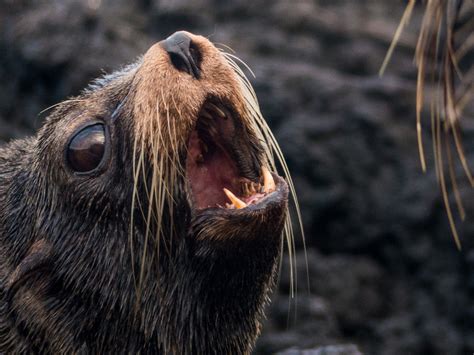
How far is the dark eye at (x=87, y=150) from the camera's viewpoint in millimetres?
4277

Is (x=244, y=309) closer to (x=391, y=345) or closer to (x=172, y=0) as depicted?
(x=391, y=345)

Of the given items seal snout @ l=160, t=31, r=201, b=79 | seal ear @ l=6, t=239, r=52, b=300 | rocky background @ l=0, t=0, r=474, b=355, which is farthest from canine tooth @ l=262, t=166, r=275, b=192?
rocky background @ l=0, t=0, r=474, b=355

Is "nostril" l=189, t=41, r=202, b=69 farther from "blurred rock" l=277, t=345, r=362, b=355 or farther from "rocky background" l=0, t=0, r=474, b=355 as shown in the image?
"rocky background" l=0, t=0, r=474, b=355

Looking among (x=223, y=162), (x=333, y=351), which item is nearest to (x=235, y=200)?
(x=223, y=162)

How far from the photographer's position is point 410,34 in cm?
984

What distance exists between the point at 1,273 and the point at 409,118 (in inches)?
212

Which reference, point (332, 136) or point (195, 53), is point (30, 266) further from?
point (332, 136)

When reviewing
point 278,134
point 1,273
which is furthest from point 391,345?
point 1,273

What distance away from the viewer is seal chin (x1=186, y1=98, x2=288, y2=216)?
14.3 feet

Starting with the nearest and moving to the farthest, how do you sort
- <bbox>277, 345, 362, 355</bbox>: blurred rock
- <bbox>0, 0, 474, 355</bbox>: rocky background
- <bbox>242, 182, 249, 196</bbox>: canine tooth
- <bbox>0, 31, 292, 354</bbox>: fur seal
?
<bbox>0, 31, 292, 354</bbox>: fur seal, <bbox>242, 182, 249, 196</bbox>: canine tooth, <bbox>277, 345, 362, 355</bbox>: blurred rock, <bbox>0, 0, 474, 355</bbox>: rocky background

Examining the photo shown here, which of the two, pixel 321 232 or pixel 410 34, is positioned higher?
pixel 410 34

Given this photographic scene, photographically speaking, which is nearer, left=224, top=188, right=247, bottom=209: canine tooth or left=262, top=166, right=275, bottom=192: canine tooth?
left=224, top=188, right=247, bottom=209: canine tooth

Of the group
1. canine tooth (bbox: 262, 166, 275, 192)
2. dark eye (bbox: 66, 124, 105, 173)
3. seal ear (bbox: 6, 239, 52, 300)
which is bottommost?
seal ear (bbox: 6, 239, 52, 300)

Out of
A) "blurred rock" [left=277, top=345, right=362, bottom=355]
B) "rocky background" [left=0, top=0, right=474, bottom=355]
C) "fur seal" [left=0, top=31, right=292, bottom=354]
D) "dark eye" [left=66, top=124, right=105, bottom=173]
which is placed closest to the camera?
"fur seal" [left=0, top=31, right=292, bottom=354]
